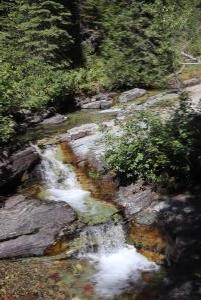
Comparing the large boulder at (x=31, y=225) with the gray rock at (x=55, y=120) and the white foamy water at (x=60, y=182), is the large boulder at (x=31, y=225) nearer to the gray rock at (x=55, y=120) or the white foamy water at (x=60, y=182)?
the white foamy water at (x=60, y=182)

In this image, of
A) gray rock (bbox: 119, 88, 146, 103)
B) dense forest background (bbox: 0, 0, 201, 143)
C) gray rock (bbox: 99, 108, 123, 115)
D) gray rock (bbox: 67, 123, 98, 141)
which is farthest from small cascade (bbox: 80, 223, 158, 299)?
gray rock (bbox: 119, 88, 146, 103)

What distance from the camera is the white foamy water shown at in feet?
41.5

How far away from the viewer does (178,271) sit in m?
8.65

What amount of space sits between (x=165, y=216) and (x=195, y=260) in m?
1.66

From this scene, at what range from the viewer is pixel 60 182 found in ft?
45.4

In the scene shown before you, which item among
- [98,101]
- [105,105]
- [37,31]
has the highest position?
[37,31]

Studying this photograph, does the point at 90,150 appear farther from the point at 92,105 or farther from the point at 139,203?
the point at 92,105

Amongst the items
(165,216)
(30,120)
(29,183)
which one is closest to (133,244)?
(165,216)

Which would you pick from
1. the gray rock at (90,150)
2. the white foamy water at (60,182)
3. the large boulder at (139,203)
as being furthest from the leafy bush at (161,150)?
the white foamy water at (60,182)

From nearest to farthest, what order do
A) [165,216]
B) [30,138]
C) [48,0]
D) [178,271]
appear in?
[178,271]
[165,216]
[30,138]
[48,0]

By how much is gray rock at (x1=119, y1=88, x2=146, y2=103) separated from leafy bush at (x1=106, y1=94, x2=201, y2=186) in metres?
11.8

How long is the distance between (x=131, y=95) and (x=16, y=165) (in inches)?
494

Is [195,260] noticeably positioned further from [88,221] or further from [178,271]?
[88,221]

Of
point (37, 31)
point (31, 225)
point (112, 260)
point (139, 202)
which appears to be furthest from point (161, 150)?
point (37, 31)
